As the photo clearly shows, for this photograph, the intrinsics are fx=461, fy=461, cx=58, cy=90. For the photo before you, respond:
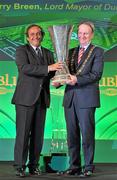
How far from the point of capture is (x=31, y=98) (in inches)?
146

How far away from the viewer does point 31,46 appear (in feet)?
12.5

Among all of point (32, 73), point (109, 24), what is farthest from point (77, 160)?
point (109, 24)

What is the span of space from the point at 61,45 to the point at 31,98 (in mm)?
490

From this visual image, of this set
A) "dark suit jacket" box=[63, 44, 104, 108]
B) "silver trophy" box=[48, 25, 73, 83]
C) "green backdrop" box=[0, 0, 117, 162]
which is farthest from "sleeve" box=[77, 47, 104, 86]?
"green backdrop" box=[0, 0, 117, 162]

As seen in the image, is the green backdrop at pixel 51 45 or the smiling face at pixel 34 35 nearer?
the smiling face at pixel 34 35

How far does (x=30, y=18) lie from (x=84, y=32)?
1.49m

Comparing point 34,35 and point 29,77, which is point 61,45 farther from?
point 29,77

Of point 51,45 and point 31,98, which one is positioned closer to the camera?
point 31,98

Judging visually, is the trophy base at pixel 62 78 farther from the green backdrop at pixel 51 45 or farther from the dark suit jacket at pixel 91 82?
the green backdrop at pixel 51 45

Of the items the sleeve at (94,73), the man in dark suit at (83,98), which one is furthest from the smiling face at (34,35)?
the sleeve at (94,73)

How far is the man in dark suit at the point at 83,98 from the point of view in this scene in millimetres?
3671

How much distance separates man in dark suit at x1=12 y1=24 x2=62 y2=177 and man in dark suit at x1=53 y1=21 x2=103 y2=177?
17 centimetres

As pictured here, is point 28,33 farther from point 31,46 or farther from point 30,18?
point 30,18

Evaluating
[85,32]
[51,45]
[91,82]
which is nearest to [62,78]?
[91,82]
